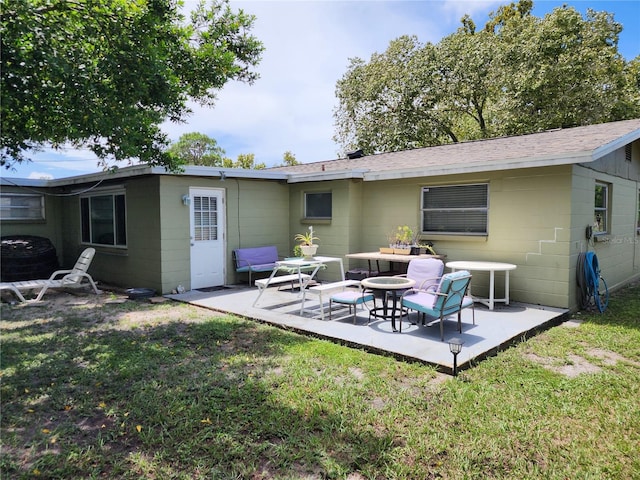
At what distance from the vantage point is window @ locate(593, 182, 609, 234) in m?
7.68

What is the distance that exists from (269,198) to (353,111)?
1492 cm

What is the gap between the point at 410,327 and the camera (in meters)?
5.66

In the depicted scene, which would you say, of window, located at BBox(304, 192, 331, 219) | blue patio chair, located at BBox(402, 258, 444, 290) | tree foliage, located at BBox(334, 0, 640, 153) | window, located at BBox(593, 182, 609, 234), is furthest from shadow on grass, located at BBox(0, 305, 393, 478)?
tree foliage, located at BBox(334, 0, 640, 153)

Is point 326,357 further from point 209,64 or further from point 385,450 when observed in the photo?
point 209,64

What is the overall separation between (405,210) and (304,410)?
5909 millimetres

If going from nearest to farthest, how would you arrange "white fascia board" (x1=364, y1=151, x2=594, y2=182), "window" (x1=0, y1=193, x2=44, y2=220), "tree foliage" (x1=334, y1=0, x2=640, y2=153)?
1. "white fascia board" (x1=364, y1=151, x2=594, y2=182)
2. "window" (x1=0, y1=193, x2=44, y2=220)
3. "tree foliage" (x1=334, y1=0, x2=640, y2=153)

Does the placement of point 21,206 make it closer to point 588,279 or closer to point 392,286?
point 392,286

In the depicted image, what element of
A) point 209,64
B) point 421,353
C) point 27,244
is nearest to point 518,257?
point 421,353

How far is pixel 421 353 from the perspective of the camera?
14.8 feet

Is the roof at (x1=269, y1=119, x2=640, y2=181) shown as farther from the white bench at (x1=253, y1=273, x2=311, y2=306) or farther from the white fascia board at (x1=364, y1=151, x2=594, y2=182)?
the white bench at (x1=253, y1=273, x2=311, y2=306)

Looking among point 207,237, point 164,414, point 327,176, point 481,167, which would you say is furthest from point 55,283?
point 481,167

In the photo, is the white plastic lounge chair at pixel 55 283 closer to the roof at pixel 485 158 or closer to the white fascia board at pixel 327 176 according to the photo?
the roof at pixel 485 158

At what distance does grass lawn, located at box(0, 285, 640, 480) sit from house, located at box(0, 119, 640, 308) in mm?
2173

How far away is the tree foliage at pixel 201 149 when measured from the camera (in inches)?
1410
